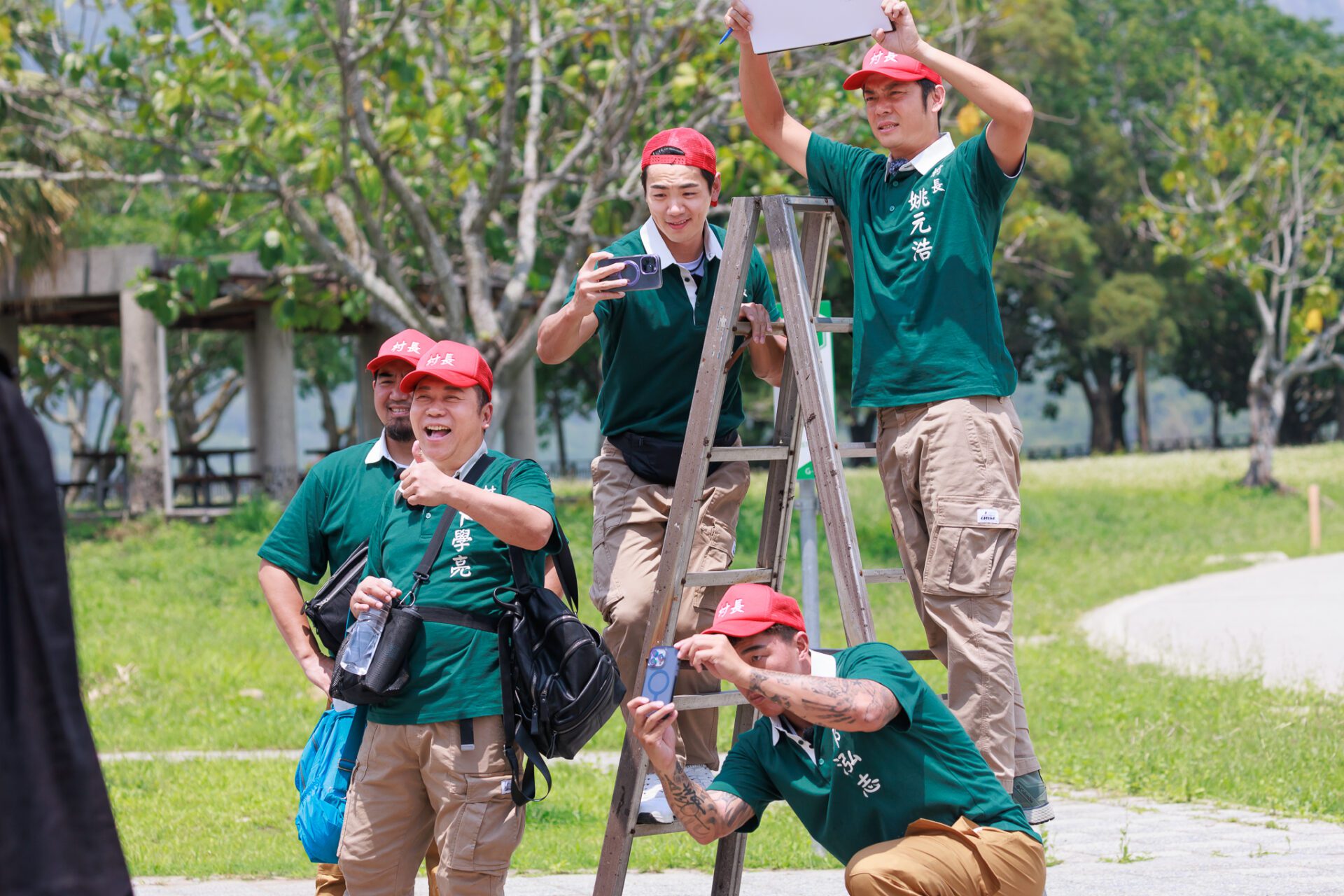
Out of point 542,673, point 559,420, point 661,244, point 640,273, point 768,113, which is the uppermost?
point 768,113

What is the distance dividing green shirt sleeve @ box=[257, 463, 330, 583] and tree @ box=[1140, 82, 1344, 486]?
24.7 m

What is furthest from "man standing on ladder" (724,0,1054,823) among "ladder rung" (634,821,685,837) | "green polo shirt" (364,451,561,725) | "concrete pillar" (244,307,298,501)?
"concrete pillar" (244,307,298,501)

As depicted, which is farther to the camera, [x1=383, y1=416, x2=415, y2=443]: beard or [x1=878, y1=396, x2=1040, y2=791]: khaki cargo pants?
[x1=383, y1=416, x2=415, y2=443]: beard

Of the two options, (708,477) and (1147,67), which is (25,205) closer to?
(708,477)

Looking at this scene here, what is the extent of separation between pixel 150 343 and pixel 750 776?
66.0ft

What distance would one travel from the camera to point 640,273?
4.73m

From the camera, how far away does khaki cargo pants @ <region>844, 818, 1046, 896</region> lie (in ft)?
12.2

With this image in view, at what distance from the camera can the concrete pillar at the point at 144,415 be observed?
866 inches

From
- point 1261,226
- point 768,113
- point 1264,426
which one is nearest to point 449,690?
point 768,113

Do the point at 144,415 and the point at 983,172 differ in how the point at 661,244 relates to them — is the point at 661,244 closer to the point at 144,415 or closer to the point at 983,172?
the point at 983,172

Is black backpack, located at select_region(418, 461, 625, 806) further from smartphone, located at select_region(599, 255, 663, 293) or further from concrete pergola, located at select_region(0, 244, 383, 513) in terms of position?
concrete pergola, located at select_region(0, 244, 383, 513)

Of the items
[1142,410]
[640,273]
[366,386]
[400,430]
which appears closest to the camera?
[640,273]

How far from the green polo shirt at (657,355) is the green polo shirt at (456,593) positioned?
2.48 ft

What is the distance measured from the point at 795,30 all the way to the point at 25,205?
712 inches
